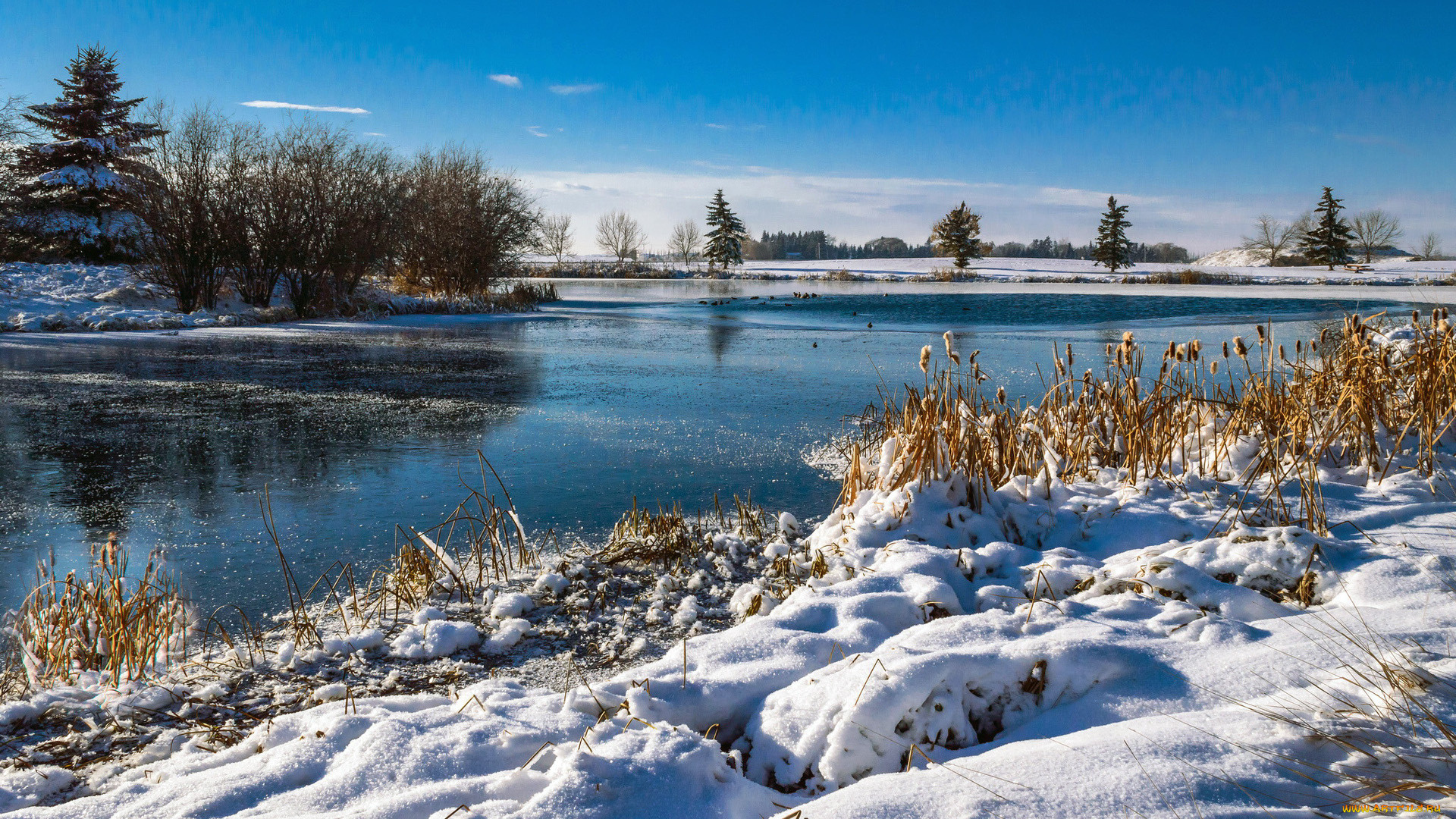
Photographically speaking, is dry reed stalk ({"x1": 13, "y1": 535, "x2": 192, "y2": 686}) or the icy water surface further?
the icy water surface

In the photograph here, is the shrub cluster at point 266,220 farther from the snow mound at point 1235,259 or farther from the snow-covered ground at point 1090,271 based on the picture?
the snow mound at point 1235,259

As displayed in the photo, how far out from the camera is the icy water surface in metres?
4.24

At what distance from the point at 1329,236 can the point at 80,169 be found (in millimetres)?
66006

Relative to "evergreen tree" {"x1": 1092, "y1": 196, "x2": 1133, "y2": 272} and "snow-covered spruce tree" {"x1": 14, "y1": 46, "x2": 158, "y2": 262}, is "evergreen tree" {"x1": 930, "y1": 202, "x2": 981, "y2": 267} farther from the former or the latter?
"snow-covered spruce tree" {"x1": 14, "y1": 46, "x2": 158, "y2": 262}

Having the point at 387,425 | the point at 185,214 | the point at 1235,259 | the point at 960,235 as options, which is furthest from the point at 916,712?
the point at 1235,259

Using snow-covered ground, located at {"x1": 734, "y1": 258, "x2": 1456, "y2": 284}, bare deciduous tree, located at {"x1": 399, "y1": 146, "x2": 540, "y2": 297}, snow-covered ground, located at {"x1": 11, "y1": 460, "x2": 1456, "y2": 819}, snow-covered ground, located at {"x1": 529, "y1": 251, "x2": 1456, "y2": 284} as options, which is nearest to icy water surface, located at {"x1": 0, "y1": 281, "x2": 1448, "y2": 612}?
snow-covered ground, located at {"x1": 11, "y1": 460, "x2": 1456, "y2": 819}

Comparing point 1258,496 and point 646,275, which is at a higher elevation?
point 646,275

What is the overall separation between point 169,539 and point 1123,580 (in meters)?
4.50

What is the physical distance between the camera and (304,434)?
6.56 m

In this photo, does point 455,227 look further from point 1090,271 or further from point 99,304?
point 1090,271

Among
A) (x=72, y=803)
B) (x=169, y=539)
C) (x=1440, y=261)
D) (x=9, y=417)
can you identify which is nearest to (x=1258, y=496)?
(x=72, y=803)

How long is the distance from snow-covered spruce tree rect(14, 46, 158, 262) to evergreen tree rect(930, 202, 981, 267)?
4811 centimetres

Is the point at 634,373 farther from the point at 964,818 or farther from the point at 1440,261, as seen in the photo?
the point at 1440,261

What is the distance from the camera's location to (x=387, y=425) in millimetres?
7008
